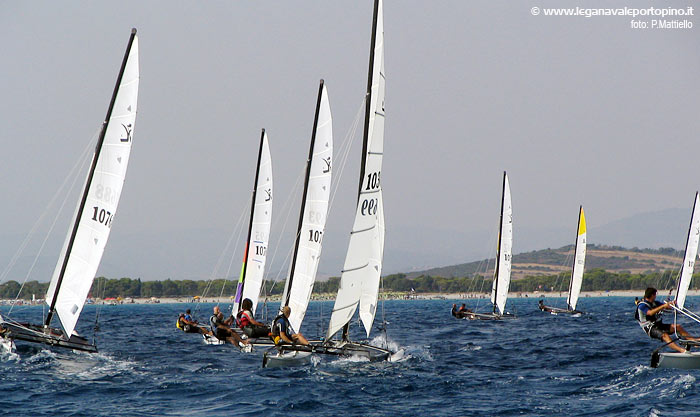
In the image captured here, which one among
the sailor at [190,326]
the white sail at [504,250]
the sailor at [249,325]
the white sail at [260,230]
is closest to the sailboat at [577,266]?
the white sail at [504,250]

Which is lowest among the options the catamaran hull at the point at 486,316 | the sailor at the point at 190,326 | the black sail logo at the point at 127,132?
the sailor at the point at 190,326

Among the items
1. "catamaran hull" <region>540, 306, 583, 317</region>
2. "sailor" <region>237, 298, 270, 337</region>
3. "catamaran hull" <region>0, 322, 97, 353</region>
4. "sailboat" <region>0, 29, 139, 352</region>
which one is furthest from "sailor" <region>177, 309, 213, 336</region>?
"catamaran hull" <region>540, 306, 583, 317</region>

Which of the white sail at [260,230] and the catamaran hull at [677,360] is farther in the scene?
the white sail at [260,230]

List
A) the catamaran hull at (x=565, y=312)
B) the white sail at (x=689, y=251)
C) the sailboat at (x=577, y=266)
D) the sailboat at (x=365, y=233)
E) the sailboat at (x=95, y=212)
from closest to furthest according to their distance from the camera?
1. the sailboat at (x=365, y=233)
2. the sailboat at (x=95, y=212)
3. the white sail at (x=689, y=251)
4. the catamaran hull at (x=565, y=312)
5. the sailboat at (x=577, y=266)

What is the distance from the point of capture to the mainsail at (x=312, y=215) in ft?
86.3

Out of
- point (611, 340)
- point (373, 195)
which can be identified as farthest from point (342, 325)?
point (611, 340)

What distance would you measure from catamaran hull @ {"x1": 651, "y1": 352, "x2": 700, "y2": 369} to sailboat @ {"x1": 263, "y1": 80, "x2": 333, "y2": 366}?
37.2 ft

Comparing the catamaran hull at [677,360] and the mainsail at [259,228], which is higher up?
the mainsail at [259,228]

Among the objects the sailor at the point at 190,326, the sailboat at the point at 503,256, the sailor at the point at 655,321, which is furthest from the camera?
the sailboat at the point at 503,256

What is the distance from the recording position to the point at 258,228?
34375 millimetres

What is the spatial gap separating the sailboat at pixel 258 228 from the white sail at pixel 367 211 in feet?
40.6

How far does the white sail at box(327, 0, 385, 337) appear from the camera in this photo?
68.7 feet

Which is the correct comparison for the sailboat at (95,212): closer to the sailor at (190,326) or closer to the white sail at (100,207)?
the white sail at (100,207)

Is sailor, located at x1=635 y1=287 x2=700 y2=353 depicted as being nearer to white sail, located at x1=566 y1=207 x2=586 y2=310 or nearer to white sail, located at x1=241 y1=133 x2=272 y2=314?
white sail, located at x1=241 y1=133 x2=272 y2=314
